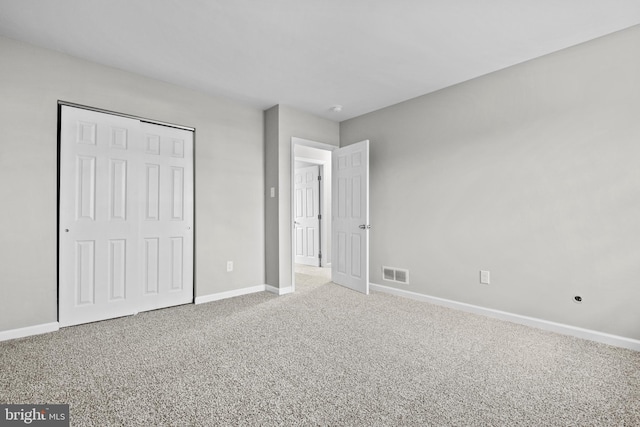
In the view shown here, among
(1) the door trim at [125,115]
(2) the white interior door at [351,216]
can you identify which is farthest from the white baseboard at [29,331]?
(2) the white interior door at [351,216]

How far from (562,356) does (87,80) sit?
4720 mm

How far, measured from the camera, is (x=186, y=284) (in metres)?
3.60

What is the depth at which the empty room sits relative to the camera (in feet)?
6.07

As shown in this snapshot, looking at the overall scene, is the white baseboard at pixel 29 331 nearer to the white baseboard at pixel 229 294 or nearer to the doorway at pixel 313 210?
the white baseboard at pixel 229 294

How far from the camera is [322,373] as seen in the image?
200 centimetres

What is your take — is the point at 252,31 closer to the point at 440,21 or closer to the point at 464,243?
the point at 440,21

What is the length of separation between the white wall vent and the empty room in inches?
1.1

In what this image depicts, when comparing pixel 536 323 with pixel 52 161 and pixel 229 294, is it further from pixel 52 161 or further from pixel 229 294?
pixel 52 161

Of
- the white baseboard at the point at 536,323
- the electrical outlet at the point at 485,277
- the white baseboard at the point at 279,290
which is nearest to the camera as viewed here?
the white baseboard at the point at 536,323

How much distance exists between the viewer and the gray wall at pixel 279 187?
412cm

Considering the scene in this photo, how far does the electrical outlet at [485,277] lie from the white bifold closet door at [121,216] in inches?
129

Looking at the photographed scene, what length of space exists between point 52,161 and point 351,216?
3.33m

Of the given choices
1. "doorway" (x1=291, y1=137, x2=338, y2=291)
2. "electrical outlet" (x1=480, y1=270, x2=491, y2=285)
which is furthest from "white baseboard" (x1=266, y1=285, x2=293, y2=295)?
"electrical outlet" (x1=480, y1=270, x2=491, y2=285)

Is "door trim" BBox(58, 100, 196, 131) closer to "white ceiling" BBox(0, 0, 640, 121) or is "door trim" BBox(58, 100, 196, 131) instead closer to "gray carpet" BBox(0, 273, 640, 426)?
"white ceiling" BBox(0, 0, 640, 121)
